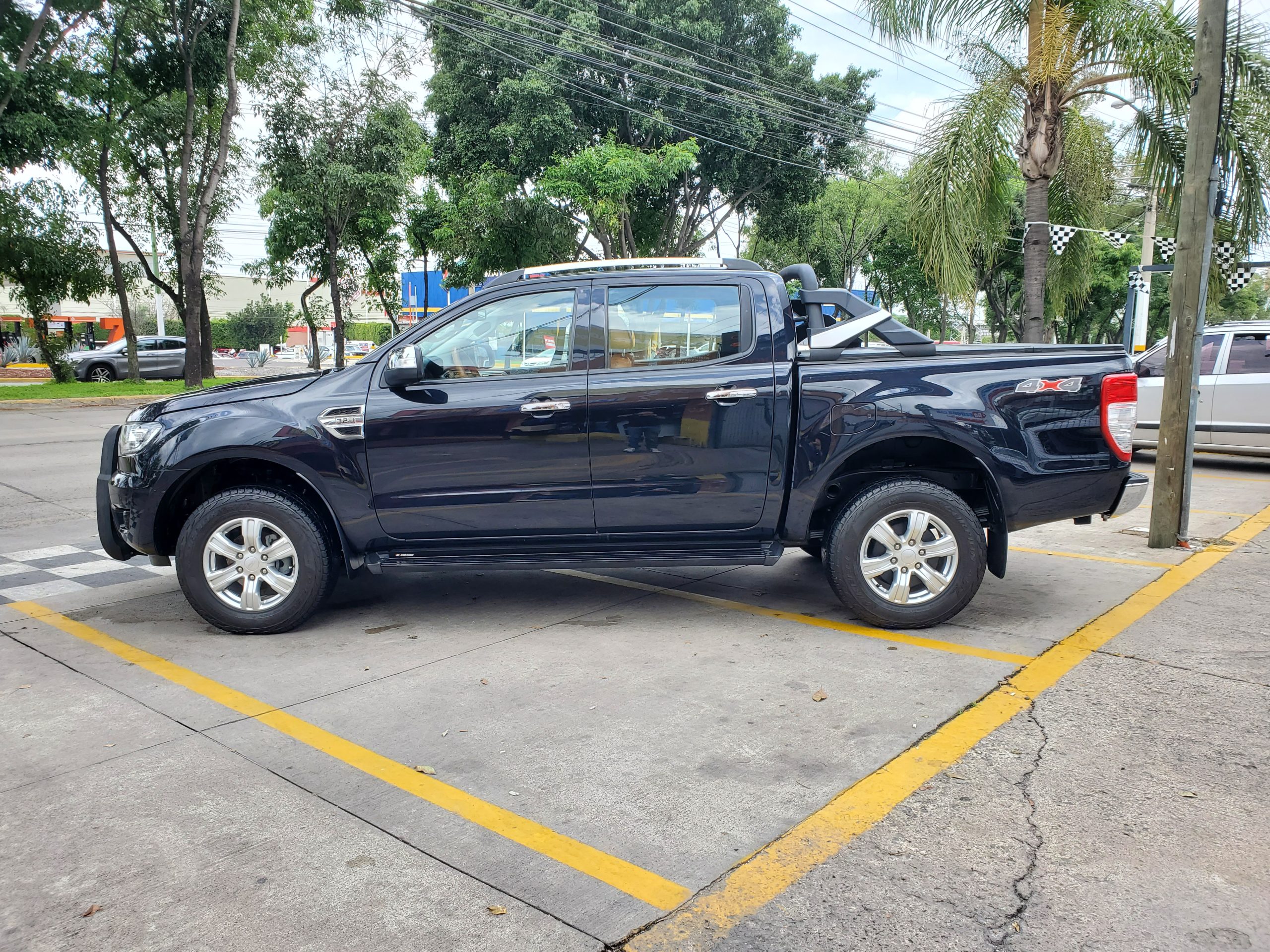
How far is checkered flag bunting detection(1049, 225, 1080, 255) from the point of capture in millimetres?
→ 16062

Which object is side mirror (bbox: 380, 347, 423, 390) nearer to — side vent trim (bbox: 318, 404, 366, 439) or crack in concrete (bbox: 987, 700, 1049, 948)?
side vent trim (bbox: 318, 404, 366, 439)

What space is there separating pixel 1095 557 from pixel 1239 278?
29.8 feet

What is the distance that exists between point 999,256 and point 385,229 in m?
21.2

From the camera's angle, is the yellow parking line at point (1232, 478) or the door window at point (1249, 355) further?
the door window at point (1249, 355)

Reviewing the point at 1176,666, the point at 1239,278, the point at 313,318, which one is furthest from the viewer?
the point at 313,318

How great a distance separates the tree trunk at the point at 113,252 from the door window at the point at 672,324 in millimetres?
22543

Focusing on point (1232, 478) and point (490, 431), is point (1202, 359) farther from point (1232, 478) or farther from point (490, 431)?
point (490, 431)

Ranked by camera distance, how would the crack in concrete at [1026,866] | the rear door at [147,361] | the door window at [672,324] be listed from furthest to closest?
1. the rear door at [147,361]
2. the door window at [672,324]
3. the crack in concrete at [1026,866]

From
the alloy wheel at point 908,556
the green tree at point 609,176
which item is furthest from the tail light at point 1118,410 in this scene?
the green tree at point 609,176

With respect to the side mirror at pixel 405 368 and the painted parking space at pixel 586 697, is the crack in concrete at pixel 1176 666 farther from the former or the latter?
the side mirror at pixel 405 368

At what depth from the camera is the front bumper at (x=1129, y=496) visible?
201 inches

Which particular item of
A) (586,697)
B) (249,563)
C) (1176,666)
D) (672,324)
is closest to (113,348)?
(249,563)

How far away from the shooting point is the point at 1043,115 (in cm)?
1399

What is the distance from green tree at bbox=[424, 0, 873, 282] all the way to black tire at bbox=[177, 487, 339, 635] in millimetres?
20625
